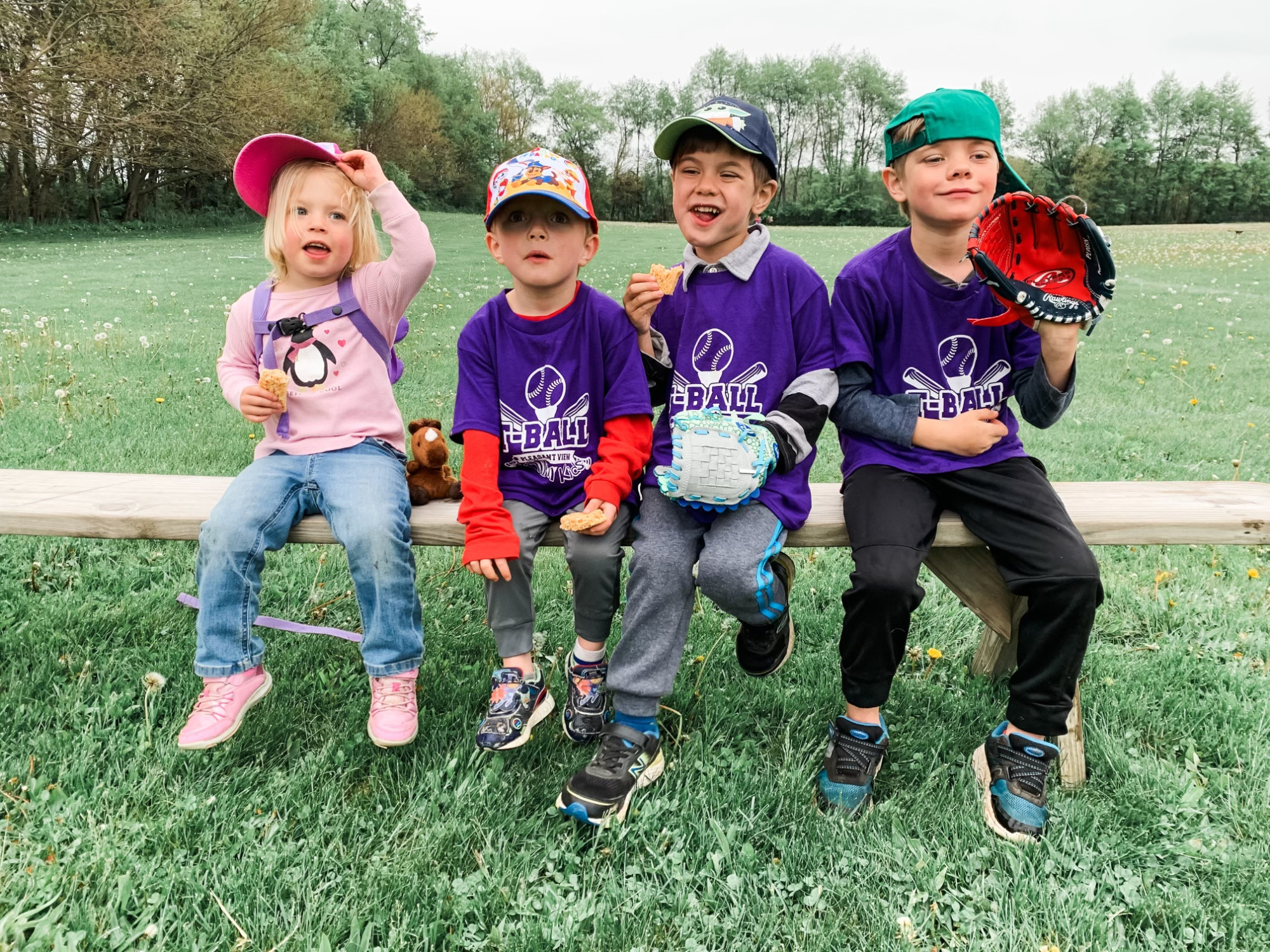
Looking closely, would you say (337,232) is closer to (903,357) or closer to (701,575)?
(701,575)

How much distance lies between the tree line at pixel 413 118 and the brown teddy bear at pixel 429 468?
25.8 m

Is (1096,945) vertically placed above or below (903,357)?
below

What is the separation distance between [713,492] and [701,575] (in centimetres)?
23

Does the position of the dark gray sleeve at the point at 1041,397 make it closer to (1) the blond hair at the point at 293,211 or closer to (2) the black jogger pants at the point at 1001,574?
(2) the black jogger pants at the point at 1001,574

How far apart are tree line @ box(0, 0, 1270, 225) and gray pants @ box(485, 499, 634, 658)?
2611 centimetres

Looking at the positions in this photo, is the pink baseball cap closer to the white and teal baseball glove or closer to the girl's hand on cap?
the girl's hand on cap

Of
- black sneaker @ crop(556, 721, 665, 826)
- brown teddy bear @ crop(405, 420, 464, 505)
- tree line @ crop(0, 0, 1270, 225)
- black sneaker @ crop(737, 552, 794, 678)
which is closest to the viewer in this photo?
black sneaker @ crop(556, 721, 665, 826)

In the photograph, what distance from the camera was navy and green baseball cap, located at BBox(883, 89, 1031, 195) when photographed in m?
2.42

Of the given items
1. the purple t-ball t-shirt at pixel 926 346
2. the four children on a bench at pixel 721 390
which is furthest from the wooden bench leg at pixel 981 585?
the four children on a bench at pixel 721 390

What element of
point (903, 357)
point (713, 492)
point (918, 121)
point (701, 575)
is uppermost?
point (918, 121)

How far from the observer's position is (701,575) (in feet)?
7.80

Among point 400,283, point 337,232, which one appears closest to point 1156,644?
point 400,283

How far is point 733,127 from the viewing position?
2.46 m

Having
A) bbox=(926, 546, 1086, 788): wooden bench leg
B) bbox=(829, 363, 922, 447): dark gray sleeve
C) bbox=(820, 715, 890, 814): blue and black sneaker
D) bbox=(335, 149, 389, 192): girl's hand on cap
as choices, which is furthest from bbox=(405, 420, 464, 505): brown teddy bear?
A: bbox=(926, 546, 1086, 788): wooden bench leg
